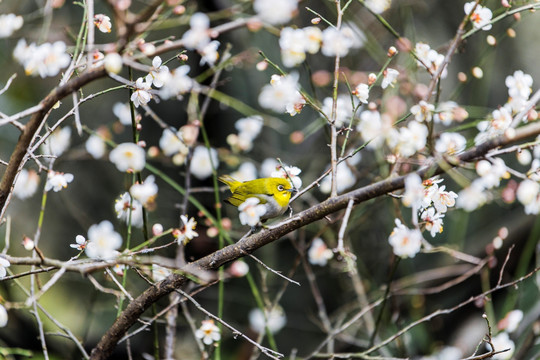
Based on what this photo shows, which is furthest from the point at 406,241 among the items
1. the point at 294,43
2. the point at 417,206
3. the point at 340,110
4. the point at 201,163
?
the point at 201,163

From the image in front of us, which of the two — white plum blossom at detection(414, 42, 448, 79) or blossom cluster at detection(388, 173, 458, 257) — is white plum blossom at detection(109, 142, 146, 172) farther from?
white plum blossom at detection(414, 42, 448, 79)

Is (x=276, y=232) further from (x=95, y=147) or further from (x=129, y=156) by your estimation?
(x=95, y=147)

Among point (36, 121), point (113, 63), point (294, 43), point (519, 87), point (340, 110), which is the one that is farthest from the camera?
point (340, 110)

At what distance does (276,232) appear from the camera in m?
0.94

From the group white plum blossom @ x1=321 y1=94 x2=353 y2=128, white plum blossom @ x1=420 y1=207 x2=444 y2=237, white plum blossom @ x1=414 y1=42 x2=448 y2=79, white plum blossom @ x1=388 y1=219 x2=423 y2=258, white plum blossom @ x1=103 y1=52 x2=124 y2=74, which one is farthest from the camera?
white plum blossom @ x1=321 y1=94 x2=353 y2=128

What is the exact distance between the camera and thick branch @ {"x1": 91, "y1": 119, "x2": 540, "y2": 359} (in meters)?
0.86

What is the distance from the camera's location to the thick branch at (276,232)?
859 millimetres

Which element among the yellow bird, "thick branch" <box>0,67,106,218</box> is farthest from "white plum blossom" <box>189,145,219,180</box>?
"thick branch" <box>0,67,106,218</box>

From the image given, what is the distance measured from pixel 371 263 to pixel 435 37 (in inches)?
52.6

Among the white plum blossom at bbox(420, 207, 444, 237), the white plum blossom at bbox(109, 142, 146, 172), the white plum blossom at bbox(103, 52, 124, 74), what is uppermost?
the white plum blossom at bbox(103, 52, 124, 74)

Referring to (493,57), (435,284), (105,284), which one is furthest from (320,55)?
(105,284)

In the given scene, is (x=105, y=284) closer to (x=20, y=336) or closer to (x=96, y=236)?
(x=20, y=336)

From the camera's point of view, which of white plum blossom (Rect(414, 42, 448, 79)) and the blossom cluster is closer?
the blossom cluster

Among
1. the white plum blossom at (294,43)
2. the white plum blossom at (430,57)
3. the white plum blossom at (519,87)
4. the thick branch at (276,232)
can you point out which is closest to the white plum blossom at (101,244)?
the thick branch at (276,232)
